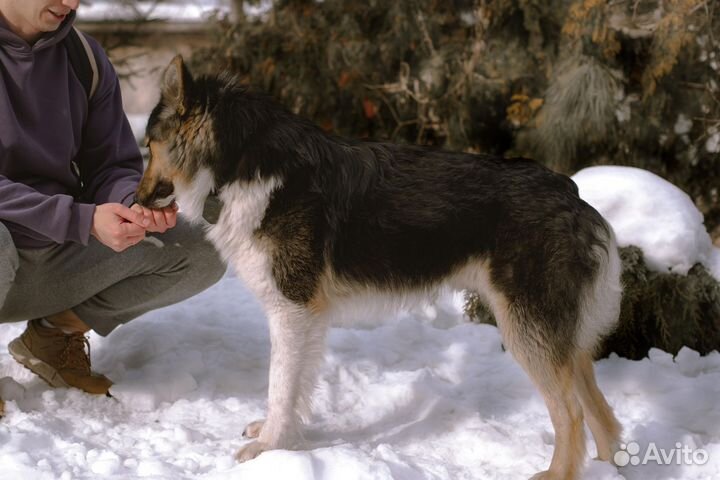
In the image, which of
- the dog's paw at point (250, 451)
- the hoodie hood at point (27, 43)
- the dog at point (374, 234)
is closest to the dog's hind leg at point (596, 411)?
the dog at point (374, 234)

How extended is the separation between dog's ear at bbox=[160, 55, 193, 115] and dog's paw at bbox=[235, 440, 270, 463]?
1227mm

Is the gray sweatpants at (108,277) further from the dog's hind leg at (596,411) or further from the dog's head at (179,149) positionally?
the dog's hind leg at (596,411)

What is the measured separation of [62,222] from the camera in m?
2.72

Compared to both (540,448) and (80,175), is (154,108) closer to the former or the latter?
(80,175)

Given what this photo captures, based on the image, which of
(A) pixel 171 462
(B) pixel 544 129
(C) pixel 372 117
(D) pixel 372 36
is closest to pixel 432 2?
(D) pixel 372 36

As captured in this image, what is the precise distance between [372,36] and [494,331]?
2.93 m

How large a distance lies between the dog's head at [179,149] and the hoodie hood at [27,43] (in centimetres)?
56

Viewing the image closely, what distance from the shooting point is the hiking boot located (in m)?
3.17

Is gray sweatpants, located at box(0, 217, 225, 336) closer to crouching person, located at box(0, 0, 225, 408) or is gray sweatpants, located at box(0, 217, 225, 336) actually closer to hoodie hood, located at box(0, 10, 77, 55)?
crouching person, located at box(0, 0, 225, 408)

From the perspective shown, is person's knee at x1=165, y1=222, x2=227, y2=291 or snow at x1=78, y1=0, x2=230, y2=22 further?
snow at x1=78, y1=0, x2=230, y2=22

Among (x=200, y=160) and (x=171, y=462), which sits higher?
(x=200, y=160)

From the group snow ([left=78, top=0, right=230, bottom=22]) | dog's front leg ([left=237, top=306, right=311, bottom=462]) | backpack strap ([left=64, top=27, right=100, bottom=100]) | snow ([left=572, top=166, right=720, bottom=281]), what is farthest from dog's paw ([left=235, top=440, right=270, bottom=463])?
snow ([left=78, top=0, right=230, bottom=22])

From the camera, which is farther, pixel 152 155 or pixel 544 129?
pixel 544 129

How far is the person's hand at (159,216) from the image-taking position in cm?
274
